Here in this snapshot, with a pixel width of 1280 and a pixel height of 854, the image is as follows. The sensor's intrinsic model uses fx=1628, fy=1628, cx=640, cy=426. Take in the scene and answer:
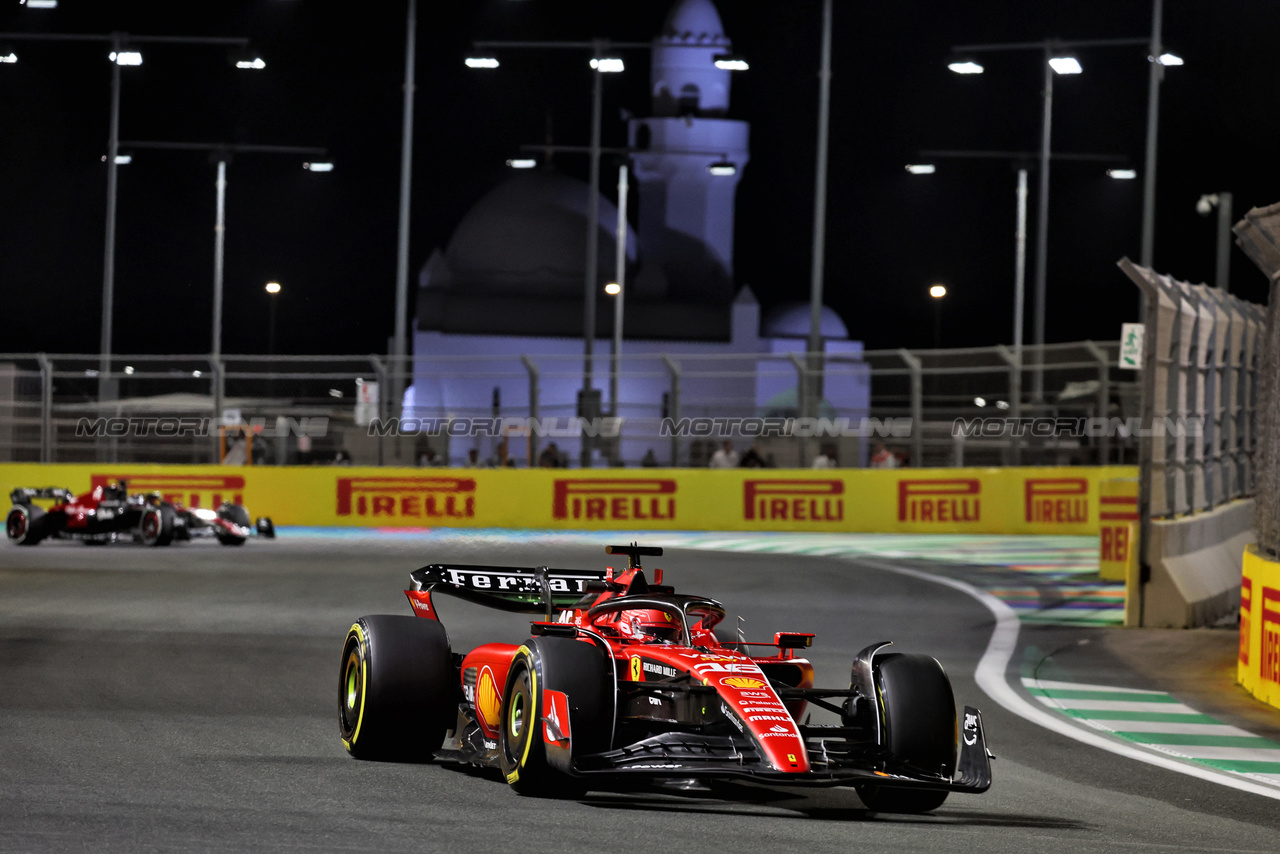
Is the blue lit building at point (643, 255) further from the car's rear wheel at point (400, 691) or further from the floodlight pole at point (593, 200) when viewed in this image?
the car's rear wheel at point (400, 691)

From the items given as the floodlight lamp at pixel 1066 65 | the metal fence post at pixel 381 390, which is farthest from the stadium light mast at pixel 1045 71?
the metal fence post at pixel 381 390

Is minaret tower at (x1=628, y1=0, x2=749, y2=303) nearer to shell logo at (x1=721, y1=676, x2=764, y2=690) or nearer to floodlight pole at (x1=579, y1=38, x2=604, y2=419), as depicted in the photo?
floodlight pole at (x1=579, y1=38, x2=604, y2=419)

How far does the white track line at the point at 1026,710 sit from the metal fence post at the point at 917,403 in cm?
942

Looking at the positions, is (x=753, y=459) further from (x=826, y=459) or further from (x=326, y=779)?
(x=326, y=779)

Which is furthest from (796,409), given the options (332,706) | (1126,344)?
(332,706)

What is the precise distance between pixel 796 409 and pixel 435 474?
605 centimetres

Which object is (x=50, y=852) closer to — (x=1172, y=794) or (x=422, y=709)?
(x=422, y=709)

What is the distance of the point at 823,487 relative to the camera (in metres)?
26.3

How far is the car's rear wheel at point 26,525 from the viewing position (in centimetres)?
2216

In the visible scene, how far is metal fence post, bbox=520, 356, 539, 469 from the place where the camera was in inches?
1041

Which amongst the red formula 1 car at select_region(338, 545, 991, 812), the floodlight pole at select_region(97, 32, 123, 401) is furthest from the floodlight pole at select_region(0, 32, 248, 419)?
the red formula 1 car at select_region(338, 545, 991, 812)

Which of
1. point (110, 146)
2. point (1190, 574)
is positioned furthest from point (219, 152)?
point (1190, 574)

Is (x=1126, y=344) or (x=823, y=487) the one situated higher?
(x=1126, y=344)

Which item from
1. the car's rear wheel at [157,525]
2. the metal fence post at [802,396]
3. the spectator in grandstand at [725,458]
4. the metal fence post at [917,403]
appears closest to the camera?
the car's rear wheel at [157,525]
